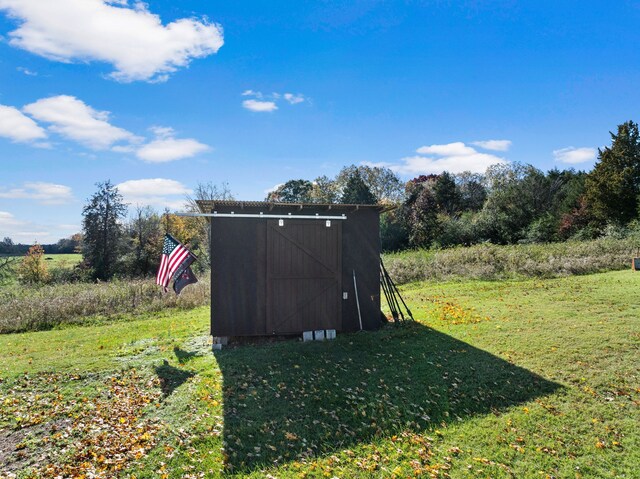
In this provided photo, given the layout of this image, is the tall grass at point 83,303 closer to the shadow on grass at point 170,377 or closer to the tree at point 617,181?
the shadow on grass at point 170,377

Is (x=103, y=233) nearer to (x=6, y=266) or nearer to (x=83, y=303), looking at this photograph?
(x=6, y=266)

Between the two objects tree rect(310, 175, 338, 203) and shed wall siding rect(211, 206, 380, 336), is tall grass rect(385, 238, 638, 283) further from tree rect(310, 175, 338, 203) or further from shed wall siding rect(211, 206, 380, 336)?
tree rect(310, 175, 338, 203)

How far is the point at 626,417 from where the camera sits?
511 cm

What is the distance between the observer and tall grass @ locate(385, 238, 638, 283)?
51.2 ft

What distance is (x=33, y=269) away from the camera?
26.1 meters

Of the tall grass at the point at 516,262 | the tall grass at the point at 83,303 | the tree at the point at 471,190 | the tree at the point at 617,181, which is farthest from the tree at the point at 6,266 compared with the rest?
the tree at the point at 617,181

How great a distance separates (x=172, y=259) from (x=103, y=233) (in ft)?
70.5

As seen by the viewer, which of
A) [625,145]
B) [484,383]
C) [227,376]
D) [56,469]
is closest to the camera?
[56,469]

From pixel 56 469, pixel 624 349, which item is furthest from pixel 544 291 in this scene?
pixel 56 469

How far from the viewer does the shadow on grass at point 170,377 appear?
627 centimetres

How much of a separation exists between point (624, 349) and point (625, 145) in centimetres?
2279

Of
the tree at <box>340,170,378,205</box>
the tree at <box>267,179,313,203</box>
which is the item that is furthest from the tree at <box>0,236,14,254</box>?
the tree at <box>340,170,378,205</box>

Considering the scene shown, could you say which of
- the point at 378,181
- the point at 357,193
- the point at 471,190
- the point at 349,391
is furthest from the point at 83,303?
the point at 471,190

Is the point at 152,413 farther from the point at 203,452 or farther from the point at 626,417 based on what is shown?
the point at 626,417
